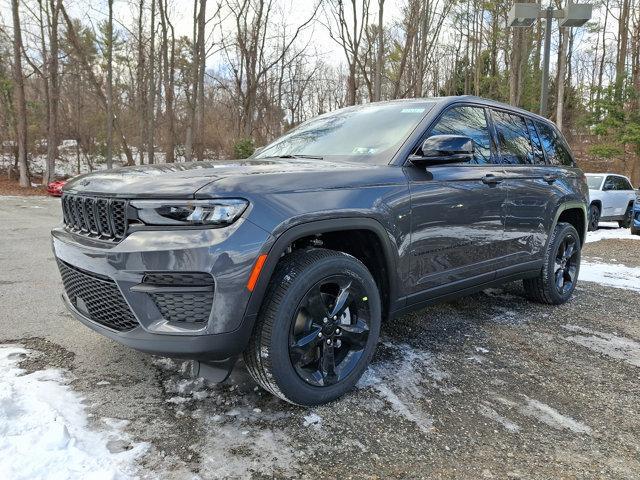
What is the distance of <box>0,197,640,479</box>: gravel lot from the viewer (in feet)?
6.93

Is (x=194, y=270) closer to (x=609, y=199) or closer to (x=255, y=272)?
(x=255, y=272)

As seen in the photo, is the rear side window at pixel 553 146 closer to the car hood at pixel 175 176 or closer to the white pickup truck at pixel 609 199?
the car hood at pixel 175 176

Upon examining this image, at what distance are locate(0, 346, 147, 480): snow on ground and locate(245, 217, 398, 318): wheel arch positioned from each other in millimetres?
815

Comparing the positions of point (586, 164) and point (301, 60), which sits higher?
point (301, 60)

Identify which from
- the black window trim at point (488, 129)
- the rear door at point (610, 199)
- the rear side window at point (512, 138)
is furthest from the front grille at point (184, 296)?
the rear door at point (610, 199)

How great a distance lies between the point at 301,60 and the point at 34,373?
28.7 meters

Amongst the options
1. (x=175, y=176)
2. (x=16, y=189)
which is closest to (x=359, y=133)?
(x=175, y=176)

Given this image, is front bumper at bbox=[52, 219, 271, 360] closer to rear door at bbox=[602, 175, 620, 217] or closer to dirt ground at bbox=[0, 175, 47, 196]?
rear door at bbox=[602, 175, 620, 217]

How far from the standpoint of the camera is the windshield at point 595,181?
13.0m

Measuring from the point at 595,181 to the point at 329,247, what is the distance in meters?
13.0

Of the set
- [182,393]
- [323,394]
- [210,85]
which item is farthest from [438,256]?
[210,85]

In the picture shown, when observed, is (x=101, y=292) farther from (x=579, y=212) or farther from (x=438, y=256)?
(x=579, y=212)

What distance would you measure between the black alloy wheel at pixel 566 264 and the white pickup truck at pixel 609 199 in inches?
337

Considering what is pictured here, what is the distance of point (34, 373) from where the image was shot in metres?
2.82
